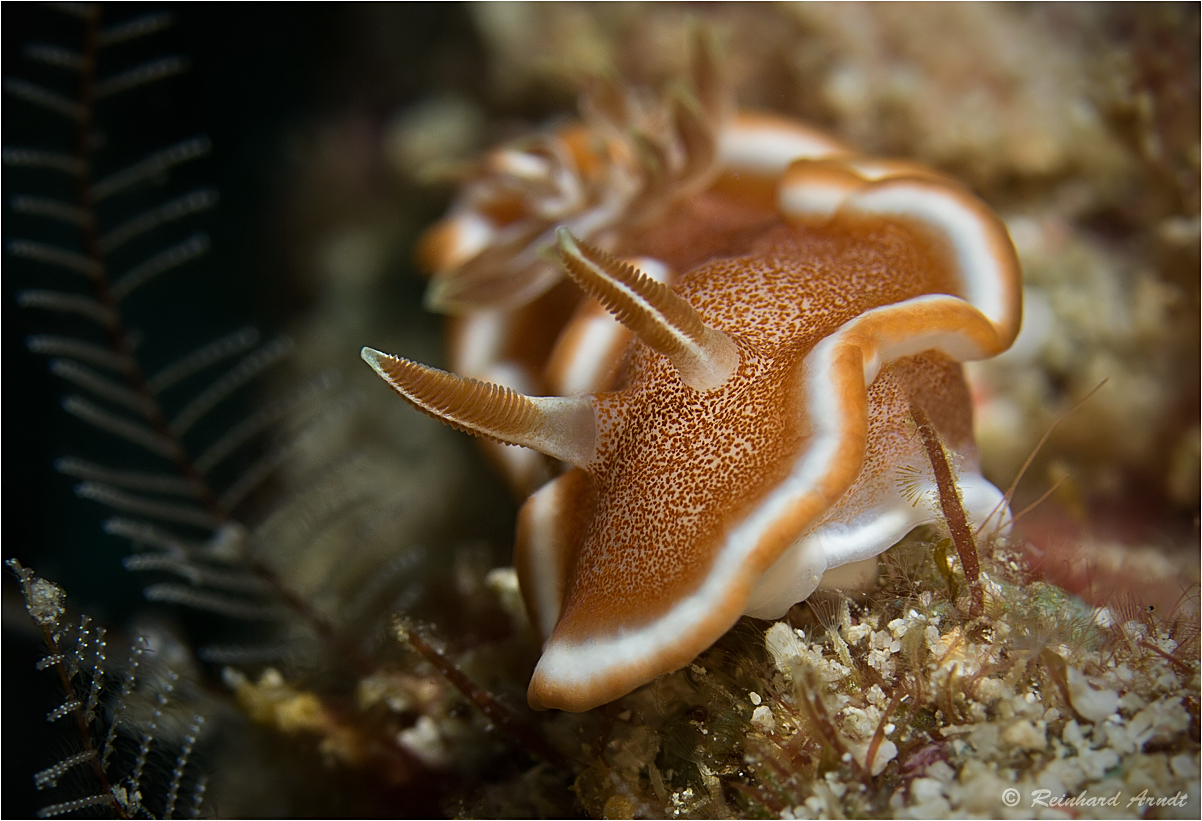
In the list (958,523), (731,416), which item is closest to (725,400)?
(731,416)

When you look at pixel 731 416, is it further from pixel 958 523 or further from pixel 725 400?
pixel 958 523

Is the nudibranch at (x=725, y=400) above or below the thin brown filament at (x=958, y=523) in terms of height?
above

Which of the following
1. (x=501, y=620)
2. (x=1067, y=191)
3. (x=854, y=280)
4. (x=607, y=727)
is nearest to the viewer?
(x=607, y=727)

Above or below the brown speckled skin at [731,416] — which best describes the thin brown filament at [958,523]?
below

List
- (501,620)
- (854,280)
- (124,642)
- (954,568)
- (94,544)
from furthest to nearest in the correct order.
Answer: (94,544) → (124,642) → (501,620) → (854,280) → (954,568)

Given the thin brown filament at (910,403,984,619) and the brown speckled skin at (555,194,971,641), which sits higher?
the brown speckled skin at (555,194,971,641)

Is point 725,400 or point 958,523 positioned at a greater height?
point 725,400

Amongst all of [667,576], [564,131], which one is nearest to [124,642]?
[667,576]

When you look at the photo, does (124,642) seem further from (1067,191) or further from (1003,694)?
(1067,191)
